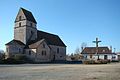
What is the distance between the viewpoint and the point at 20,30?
6506cm

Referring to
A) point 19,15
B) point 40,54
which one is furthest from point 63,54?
point 19,15

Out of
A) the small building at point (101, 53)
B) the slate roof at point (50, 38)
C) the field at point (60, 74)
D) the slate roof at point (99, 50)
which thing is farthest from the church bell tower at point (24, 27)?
the field at point (60, 74)

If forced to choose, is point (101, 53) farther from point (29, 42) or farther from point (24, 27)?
point (24, 27)

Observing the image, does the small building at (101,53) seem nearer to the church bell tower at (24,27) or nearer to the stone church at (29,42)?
the stone church at (29,42)

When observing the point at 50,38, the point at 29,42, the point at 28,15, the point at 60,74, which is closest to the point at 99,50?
the point at 50,38

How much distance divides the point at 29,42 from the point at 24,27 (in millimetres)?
4874

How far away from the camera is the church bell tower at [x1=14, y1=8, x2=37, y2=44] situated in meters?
63.7

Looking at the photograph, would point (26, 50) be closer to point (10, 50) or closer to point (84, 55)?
point (10, 50)

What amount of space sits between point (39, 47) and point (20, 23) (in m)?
10.5

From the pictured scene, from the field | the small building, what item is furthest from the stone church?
the field

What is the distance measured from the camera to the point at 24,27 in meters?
63.9

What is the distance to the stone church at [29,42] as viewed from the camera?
60031 millimetres

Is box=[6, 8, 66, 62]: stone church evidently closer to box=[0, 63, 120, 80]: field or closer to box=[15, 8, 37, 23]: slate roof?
box=[15, 8, 37, 23]: slate roof

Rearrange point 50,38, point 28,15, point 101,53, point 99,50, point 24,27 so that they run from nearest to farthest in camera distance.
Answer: point 24,27, point 28,15, point 50,38, point 101,53, point 99,50
